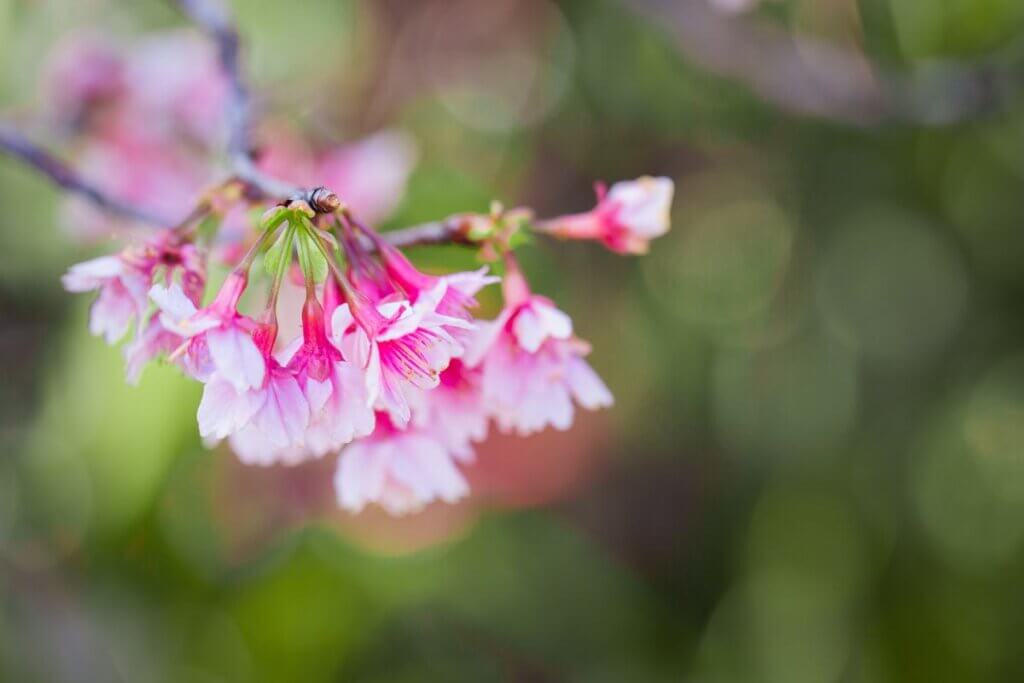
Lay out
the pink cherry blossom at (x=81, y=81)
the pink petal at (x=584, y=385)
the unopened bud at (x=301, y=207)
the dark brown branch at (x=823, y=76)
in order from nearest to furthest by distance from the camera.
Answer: the unopened bud at (x=301, y=207) < the pink petal at (x=584, y=385) < the pink cherry blossom at (x=81, y=81) < the dark brown branch at (x=823, y=76)

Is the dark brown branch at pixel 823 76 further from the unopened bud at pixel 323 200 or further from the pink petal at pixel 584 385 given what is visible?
the unopened bud at pixel 323 200

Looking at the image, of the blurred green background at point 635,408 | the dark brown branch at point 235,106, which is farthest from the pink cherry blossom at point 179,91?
the dark brown branch at point 235,106

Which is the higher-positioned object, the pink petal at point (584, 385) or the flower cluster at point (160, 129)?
the flower cluster at point (160, 129)

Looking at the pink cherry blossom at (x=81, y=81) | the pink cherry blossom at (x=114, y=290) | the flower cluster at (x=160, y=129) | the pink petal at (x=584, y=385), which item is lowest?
the pink petal at (x=584, y=385)

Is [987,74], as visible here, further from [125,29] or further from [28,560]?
[28,560]

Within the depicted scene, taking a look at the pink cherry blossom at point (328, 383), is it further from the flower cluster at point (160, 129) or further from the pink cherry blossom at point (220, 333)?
the flower cluster at point (160, 129)

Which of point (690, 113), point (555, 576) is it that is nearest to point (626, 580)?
point (555, 576)

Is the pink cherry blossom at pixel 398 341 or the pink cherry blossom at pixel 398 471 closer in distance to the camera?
the pink cherry blossom at pixel 398 341

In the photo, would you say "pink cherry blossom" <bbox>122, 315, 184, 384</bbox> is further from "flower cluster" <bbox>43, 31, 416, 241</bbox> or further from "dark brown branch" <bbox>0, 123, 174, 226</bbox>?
"flower cluster" <bbox>43, 31, 416, 241</bbox>

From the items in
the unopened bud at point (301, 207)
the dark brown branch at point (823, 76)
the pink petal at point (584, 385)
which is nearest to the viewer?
the unopened bud at point (301, 207)
